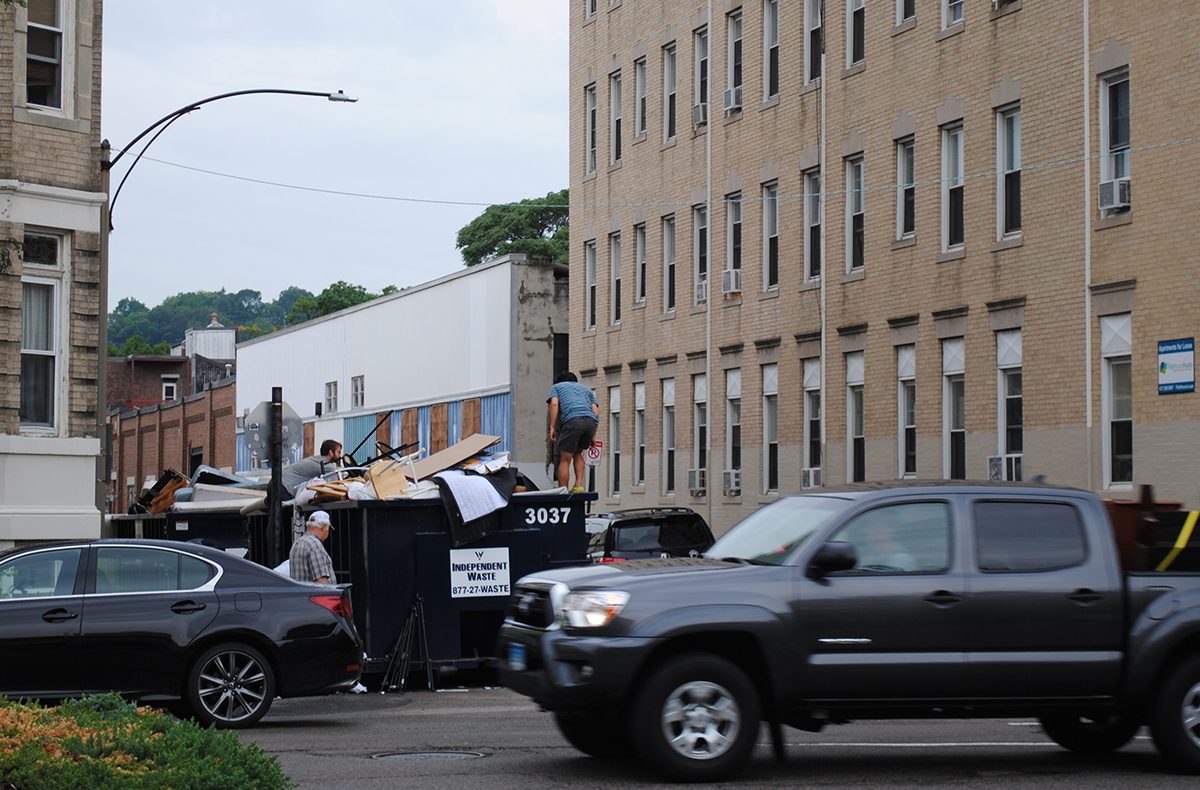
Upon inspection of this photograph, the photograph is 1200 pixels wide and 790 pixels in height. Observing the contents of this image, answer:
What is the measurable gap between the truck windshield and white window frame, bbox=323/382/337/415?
5365 cm

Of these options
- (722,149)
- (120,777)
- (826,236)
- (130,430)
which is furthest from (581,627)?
(130,430)

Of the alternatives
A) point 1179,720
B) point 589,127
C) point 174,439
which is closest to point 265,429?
point 1179,720

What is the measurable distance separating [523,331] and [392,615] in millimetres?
32709

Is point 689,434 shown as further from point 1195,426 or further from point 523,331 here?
point 1195,426

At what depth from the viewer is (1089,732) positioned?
40.4 ft

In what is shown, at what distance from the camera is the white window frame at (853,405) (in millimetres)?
33750

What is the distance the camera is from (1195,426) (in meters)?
24.5

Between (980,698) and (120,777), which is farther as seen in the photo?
(980,698)

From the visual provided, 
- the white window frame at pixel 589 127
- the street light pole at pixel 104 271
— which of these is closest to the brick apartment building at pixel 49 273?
the street light pole at pixel 104 271

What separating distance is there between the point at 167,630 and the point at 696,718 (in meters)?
5.38

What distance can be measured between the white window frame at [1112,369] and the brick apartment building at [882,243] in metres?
0.04

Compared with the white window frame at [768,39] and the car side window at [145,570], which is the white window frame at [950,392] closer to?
the white window frame at [768,39]

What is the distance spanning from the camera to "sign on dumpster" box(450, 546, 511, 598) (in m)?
18.1

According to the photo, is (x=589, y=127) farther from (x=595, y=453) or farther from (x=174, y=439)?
(x=174, y=439)
